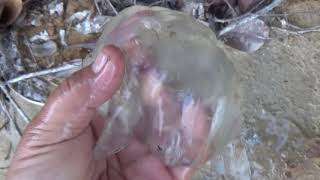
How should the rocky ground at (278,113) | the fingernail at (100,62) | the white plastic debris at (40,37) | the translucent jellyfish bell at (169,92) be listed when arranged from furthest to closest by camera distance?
the white plastic debris at (40,37), the rocky ground at (278,113), the translucent jellyfish bell at (169,92), the fingernail at (100,62)

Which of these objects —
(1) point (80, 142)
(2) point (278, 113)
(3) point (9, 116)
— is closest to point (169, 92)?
(1) point (80, 142)

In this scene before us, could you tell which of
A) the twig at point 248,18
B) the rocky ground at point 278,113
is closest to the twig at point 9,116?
the rocky ground at point 278,113

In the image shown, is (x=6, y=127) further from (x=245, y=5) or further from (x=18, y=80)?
(x=245, y=5)

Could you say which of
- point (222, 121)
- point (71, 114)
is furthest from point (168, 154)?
point (71, 114)

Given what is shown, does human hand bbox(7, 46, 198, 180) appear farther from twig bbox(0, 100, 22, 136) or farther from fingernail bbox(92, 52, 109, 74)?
twig bbox(0, 100, 22, 136)

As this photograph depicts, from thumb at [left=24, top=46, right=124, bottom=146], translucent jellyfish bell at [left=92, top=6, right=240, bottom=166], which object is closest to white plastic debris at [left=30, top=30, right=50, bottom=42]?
translucent jellyfish bell at [left=92, top=6, right=240, bottom=166]

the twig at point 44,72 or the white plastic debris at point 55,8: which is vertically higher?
the white plastic debris at point 55,8

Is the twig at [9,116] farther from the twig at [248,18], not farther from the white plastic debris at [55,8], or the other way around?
the twig at [248,18]
